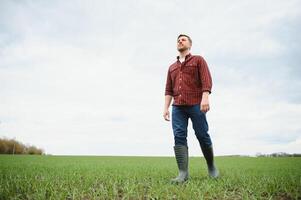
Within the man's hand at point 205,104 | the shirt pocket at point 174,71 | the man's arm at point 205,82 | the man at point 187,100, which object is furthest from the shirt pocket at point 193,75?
the man's hand at point 205,104

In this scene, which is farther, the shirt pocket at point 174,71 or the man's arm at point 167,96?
the man's arm at point 167,96

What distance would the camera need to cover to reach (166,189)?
4.00 metres

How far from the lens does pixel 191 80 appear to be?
5.63 m

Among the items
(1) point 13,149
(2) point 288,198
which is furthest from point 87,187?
(1) point 13,149

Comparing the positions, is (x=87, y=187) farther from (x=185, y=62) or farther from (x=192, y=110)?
(x=185, y=62)

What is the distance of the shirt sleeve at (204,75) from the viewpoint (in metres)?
5.39

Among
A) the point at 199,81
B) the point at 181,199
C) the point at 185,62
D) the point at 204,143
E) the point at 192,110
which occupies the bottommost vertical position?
the point at 181,199

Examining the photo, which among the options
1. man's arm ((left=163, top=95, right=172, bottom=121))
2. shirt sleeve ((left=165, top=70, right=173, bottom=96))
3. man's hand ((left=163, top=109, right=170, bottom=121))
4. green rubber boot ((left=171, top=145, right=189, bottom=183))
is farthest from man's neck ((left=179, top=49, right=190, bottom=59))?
green rubber boot ((left=171, top=145, right=189, bottom=183))

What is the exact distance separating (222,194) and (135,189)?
45.2 inches

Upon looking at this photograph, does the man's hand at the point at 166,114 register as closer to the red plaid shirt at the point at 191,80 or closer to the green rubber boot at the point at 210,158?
the red plaid shirt at the point at 191,80

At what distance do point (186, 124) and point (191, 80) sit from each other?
31.7 inches

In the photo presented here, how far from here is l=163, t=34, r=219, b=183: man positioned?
543cm

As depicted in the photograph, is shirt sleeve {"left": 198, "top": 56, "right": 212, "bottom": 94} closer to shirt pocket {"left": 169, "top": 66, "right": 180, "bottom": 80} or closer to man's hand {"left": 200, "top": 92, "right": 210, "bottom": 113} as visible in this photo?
man's hand {"left": 200, "top": 92, "right": 210, "bottom": 113}

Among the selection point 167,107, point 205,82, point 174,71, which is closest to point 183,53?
point 174,71
